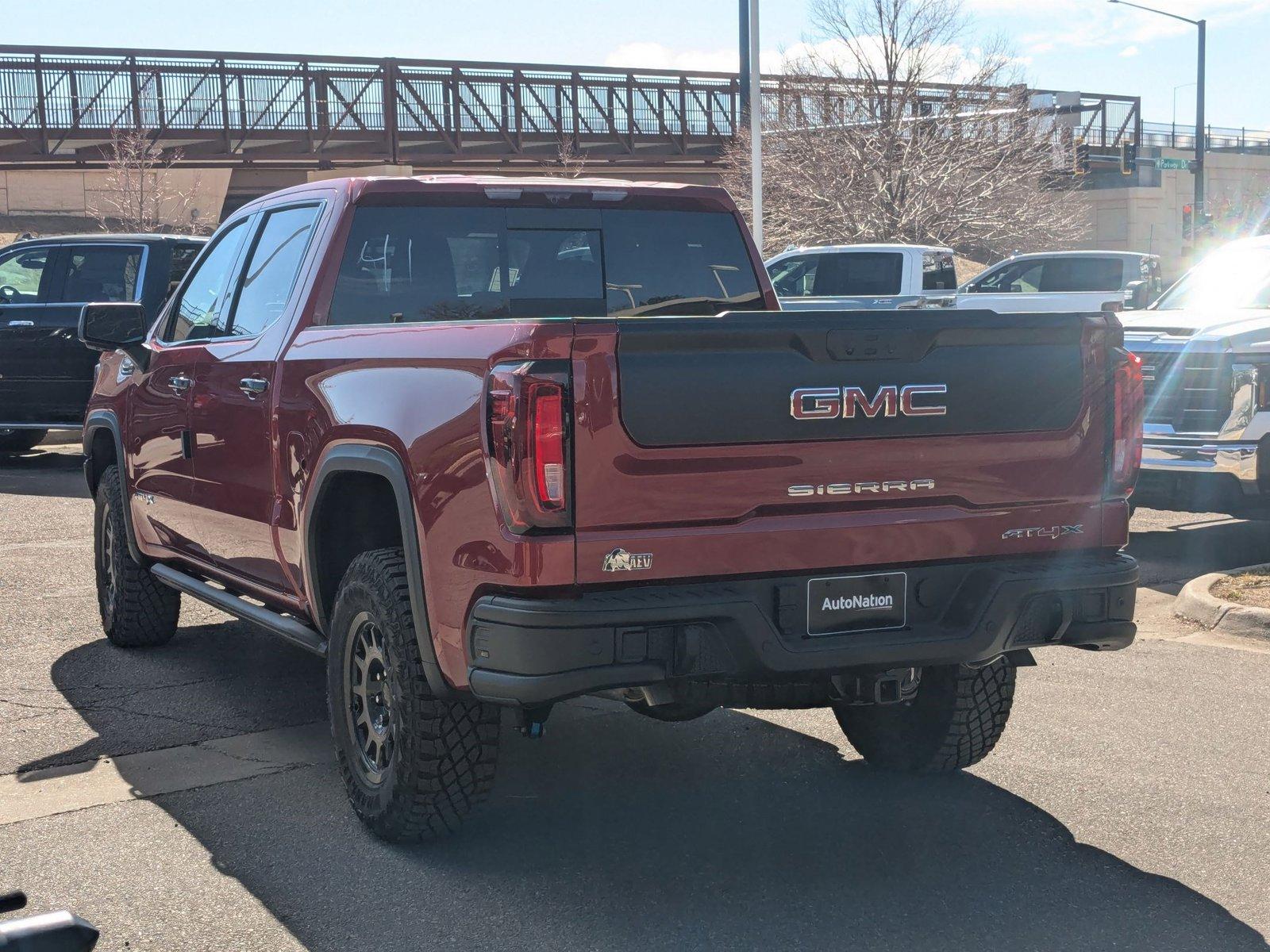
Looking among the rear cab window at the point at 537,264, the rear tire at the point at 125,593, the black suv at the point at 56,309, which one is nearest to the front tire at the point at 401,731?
the rear cab window at the point at 537,264

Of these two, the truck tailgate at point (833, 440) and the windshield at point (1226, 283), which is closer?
the truck tailgate at point (833, 440)

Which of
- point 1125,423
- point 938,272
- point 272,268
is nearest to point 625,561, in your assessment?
point 1125,423

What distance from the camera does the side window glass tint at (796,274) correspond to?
19.2 metres

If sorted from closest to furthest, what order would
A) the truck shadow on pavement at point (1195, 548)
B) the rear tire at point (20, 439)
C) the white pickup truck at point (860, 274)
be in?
the truck shadow on pavement at point (1195, 548)
the rear tire at point (20, 439)
the white pickup truck at point (860, 274)

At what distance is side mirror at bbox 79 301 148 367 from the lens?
684 centimetres

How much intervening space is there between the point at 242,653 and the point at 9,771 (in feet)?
6.57

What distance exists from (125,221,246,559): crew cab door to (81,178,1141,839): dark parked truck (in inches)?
28.2

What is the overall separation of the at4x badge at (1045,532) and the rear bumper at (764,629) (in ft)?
0.25

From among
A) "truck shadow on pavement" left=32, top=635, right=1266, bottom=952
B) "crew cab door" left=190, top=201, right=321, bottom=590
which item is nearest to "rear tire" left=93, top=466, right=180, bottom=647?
"crew cab door" left=190, top=201, right=321, bottom=590

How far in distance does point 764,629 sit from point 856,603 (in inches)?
12.4

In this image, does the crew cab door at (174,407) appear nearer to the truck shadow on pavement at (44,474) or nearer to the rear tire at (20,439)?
the truck shadow on pavement at (44,474)

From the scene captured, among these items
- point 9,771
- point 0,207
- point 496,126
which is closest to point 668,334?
point 9,771

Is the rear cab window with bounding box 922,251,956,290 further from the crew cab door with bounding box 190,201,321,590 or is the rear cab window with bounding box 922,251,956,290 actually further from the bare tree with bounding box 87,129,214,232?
the bare tree with bounding box 87,129,214,232

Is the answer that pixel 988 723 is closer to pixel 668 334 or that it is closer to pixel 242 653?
pixel 668 334
